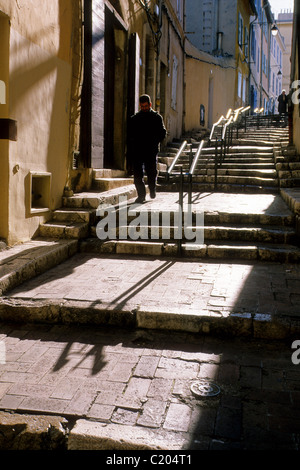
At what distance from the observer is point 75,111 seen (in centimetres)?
695

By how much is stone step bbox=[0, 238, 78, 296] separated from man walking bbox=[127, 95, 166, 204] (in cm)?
213

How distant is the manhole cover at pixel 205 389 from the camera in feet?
8.61

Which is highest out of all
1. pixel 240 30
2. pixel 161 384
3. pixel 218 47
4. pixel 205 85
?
pixel 240 30

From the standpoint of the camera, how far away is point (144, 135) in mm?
7137

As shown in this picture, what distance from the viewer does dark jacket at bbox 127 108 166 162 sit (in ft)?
23.2

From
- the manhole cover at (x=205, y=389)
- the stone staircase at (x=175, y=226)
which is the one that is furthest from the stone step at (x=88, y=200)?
the manhole cover at (x=205, y=389)

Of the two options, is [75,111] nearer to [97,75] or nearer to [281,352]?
[97,75]

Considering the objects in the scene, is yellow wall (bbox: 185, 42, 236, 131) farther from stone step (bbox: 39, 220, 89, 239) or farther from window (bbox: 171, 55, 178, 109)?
stone step (bbox: 39, 220, 89, 239)

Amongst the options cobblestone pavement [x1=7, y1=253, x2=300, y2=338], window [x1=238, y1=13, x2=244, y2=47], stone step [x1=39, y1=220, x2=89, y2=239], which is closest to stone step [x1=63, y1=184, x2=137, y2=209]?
stone step [x1=39, y1=220, x2=89, y2=239]

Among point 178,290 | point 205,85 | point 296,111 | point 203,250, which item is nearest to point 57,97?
point 203,250

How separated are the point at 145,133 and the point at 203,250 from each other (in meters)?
2.58

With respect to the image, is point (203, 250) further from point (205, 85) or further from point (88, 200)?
point (205, 85)

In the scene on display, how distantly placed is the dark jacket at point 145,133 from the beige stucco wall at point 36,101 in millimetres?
1087

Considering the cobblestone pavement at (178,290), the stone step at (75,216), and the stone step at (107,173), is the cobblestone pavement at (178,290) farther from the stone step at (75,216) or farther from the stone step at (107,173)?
the stone step at (107,173)
